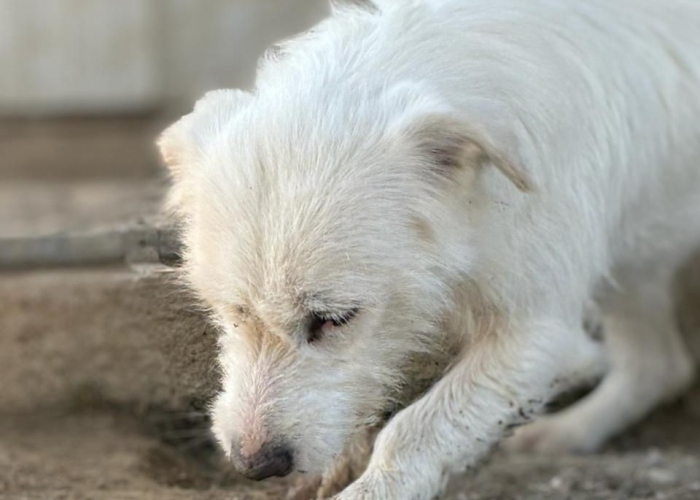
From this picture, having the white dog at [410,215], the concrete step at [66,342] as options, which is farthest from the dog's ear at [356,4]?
the concrete step at [66,342]

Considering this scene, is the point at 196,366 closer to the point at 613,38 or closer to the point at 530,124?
the point at 530,124

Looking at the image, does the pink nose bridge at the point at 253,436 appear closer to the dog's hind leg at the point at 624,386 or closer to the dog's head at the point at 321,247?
the dog's head at the point at 321,247

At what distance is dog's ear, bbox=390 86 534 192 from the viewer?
2617 millimetres

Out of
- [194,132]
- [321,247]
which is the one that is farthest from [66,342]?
[321,247]

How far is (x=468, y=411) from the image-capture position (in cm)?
304

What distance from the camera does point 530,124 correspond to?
2973mm

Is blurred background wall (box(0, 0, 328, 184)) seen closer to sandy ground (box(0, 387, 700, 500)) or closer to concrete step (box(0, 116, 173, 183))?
concrete step (box(0, 116, 173, 183))

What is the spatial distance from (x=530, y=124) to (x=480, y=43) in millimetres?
273

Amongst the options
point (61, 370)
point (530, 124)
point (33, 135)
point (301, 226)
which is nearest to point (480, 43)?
point (530, 124)

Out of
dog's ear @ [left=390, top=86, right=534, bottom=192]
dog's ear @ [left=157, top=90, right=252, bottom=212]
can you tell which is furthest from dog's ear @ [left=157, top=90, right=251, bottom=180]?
dog's ear @ [left=390, top=86, right=534, bottom=192]

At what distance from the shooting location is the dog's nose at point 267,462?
2615 millimetres

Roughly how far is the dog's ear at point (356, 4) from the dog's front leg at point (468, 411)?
1036 millimetres

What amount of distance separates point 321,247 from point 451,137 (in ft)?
→ 1.45

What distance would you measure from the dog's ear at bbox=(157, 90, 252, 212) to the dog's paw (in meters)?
2.22
